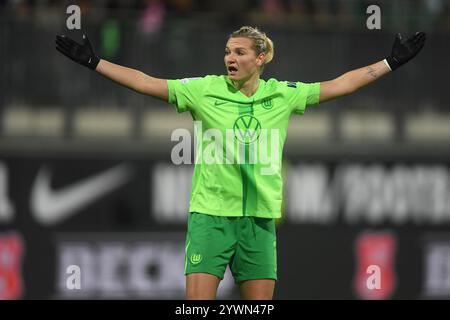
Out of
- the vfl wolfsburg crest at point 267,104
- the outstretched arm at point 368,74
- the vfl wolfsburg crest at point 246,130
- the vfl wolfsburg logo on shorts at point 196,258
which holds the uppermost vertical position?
the outstretched arm at point 368,74

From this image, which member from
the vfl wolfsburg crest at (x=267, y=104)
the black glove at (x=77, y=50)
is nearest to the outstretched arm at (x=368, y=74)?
the vfl wolfsburg crest at (x=267, y=104)

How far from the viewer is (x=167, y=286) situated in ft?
53.3

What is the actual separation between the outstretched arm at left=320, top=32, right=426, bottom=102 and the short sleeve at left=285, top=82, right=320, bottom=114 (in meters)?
0.06

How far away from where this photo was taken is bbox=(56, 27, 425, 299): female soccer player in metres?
8.73

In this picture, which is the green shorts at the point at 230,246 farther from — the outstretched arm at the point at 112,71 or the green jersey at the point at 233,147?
the outstretched arm at the point at 112,71

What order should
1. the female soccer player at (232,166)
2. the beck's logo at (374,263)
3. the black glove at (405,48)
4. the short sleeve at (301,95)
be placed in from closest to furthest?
the female soccer player at (232,166) → the short sleeve at (301,95) → the black glove at (405,48) → the beck's logo at (374,263)

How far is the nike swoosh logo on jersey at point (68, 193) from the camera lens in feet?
52.0

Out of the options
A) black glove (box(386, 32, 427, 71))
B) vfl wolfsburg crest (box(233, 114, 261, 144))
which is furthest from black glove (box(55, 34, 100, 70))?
black glove (box(386, 32, 427, 71))

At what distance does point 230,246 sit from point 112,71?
1553 millimetres

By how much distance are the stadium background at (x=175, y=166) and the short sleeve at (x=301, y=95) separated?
710 centimetres

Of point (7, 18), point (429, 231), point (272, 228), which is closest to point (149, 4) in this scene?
point (7, 18)

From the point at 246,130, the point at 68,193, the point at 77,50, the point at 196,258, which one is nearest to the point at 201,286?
the point at 196,258
